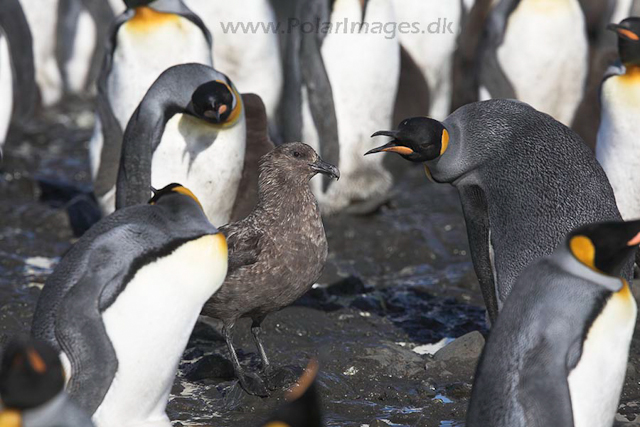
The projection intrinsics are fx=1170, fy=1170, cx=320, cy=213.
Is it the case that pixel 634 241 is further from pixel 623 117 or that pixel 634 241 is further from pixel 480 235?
pixel 623 117

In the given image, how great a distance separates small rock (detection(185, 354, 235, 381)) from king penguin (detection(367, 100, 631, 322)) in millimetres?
1252

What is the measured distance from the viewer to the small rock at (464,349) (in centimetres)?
554

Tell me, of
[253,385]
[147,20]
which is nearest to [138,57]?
[147,20]

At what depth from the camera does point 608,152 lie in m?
6.68

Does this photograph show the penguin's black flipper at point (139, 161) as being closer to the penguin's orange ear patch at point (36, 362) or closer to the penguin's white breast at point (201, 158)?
the penguin's white breast at point (201, 158)

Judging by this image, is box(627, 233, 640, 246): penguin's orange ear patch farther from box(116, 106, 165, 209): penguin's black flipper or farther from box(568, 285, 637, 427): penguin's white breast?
box(116, 106, 165, 209): penguin's black flipper

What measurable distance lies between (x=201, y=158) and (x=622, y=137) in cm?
240

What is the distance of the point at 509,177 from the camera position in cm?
516

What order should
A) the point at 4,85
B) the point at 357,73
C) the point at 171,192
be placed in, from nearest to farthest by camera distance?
the point at 171,192 → the point at 357,73 → the point at 4,85

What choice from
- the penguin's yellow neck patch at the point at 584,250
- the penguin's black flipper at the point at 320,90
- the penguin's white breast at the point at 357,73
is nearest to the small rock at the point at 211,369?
the penguin's yellow neck patch at the point at 584,250

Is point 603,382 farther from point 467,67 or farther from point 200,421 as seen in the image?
point 467,67

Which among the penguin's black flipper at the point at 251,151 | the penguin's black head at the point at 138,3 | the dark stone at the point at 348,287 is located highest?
the penguin's black head at the point at 138,3

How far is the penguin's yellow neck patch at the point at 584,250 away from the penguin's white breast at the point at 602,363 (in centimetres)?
15

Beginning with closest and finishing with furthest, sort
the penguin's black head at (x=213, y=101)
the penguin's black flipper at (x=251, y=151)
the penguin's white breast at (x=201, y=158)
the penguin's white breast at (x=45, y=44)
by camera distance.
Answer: the penguin's black head at (x=213, y=101), the penguin's white breast at (x=201, y=158), the penguin's black flipper at (x=251, y=151), the penguin's white breast at (x=45, y=44)
